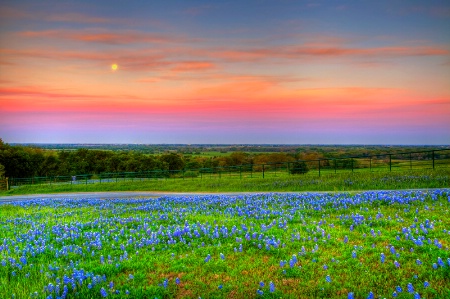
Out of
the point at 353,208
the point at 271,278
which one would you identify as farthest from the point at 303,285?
the point at 353,208

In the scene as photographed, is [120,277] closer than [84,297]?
No

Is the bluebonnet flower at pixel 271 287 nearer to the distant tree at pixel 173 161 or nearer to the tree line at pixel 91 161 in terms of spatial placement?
the tree line at pixel 91 161

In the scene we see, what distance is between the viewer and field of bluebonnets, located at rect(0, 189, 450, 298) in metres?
6.61

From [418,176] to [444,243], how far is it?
1798cm

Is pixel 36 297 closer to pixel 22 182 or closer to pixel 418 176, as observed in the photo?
pixel 418 176

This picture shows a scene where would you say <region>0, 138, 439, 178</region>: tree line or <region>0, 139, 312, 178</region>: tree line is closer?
<region>0, 138, 439, 178</region>: tree line

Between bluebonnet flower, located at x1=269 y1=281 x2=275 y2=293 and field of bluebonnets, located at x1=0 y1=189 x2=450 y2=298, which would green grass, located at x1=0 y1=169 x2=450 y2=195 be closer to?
field of bluebonnets, located at x1=0 y1=189 x2=450 y2=298

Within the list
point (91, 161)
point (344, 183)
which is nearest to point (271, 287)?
point (344, 183)

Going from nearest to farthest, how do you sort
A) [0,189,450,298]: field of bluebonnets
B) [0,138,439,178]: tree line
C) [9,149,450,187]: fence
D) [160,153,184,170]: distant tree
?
1. [0,189,450,298]: field of bluebonnets
2. [9,149,450,187]: fence
3. [0,138,439,178]: tree line
4. [160,153,184,170]: distant tree

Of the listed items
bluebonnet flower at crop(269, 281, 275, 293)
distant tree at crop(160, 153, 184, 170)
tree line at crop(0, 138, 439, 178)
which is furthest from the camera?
distant tree at crop(160, 153, 184, 170)

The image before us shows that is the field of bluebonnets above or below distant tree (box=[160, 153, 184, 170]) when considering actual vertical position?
above

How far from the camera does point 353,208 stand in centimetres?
1302

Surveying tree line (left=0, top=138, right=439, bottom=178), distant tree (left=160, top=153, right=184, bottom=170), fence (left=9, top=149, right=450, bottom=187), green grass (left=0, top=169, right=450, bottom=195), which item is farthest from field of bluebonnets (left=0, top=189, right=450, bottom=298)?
distant tree (left=160, top=153, right=184, bottom=170)

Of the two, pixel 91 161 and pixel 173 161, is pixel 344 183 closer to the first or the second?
pixel 173 161
